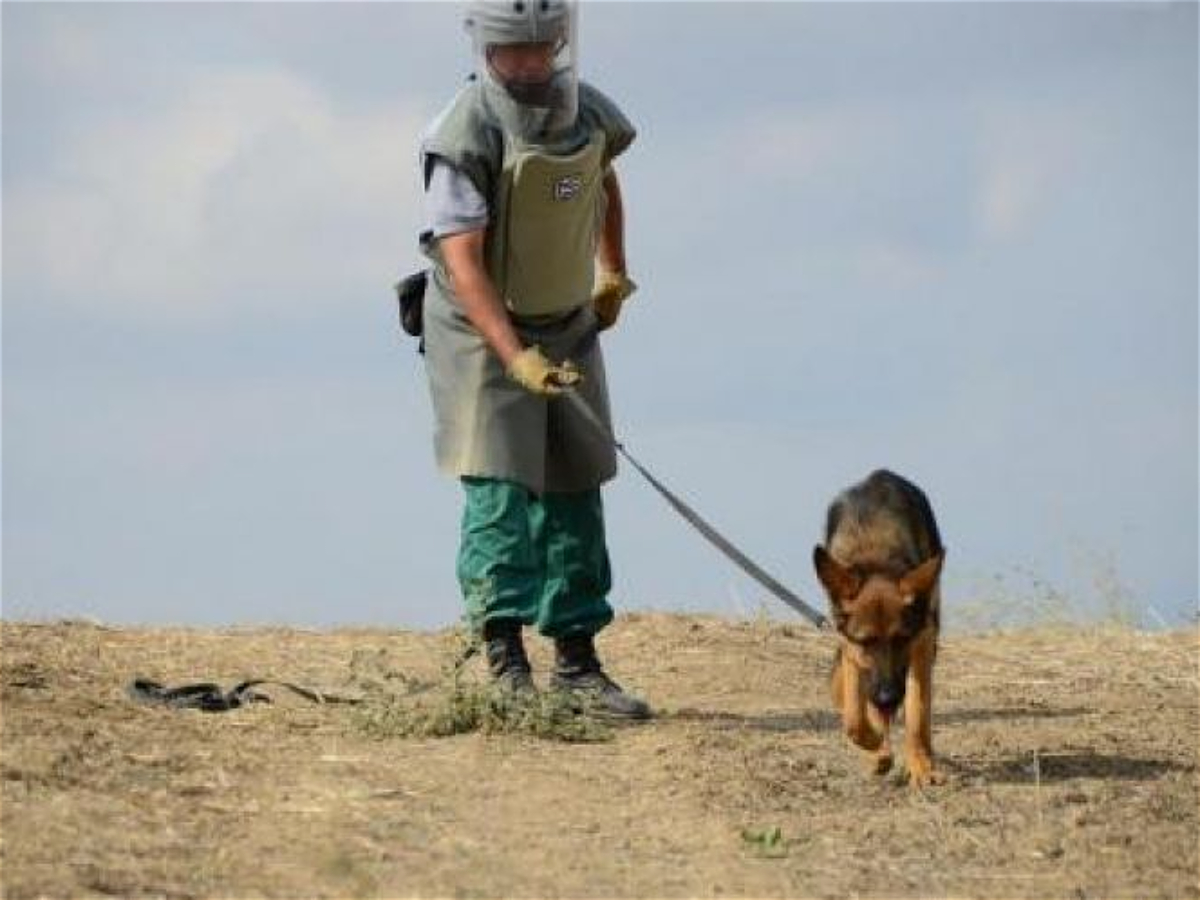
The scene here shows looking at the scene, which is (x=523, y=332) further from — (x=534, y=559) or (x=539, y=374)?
(x=534, y=559)

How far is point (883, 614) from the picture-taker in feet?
28.0

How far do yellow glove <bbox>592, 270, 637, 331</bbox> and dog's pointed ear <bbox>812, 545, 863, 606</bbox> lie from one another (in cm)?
259

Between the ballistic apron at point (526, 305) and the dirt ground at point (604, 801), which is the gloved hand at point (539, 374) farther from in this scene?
the dirt ground at point (604, 801)

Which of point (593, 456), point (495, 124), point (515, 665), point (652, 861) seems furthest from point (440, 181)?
point (652, 861)

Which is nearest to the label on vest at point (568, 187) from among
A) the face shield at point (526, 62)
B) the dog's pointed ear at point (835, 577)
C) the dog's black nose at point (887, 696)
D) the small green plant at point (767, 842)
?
the face shield at point (526, 62)

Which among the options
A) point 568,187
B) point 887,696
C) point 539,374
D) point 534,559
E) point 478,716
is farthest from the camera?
point 534,559

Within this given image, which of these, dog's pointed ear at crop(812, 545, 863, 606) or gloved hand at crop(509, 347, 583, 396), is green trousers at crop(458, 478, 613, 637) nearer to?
gloved hand at crop(509, 347, 583, 396)

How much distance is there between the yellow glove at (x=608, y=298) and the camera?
35.7 ft

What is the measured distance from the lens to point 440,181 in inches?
397

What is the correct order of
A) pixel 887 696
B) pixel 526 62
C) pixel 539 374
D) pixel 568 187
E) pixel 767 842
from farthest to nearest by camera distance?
pixel 568 187, pixel 526 62, pixel 539 374, pixel 887 696, pixel 767 842

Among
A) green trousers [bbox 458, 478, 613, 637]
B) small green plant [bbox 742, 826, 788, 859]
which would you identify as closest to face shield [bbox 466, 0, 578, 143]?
green trousers [bbox 458, 478, 613, 637]

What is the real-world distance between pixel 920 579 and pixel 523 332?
8.33ft

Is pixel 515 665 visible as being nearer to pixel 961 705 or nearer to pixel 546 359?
pixel 546 359

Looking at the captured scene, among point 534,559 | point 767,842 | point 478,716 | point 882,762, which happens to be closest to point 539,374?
point 534,559
